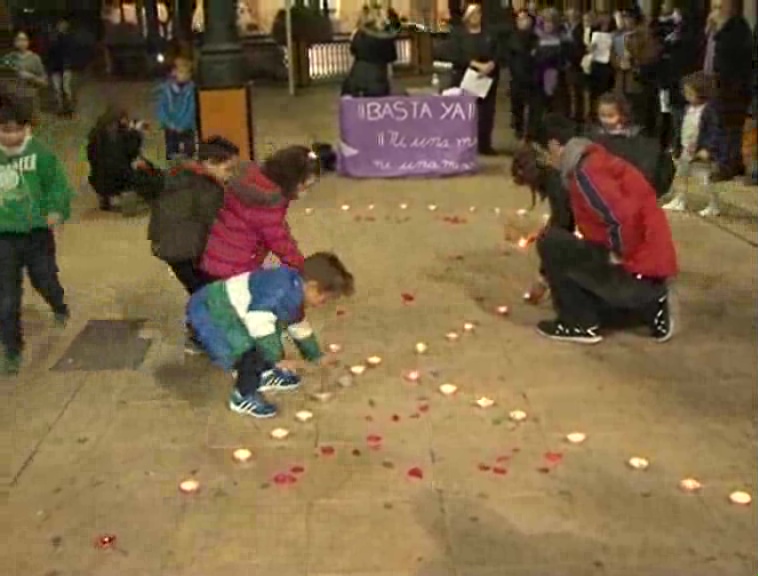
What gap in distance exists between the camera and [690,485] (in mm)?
4812

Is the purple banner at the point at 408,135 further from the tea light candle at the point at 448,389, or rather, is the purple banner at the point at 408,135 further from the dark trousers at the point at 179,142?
the tea light candle at the point at 448,389

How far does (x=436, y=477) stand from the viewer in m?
4.96

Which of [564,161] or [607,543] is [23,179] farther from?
[607,543]

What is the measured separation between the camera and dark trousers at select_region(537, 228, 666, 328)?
6.65 m

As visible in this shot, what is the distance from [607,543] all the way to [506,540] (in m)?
0.36

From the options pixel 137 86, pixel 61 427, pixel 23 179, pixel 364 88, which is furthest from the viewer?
pixel 137 86

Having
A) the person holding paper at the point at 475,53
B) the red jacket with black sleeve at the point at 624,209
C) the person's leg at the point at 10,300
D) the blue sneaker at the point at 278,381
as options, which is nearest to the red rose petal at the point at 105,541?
the blue sneaker at the point at 278,381

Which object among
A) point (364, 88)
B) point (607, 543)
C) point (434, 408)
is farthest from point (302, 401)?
point (364, 88)

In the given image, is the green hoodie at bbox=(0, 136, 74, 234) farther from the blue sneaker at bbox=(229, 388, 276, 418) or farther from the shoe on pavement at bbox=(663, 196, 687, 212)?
the shoe on pavement at bbox=(663, 196, 687, 212)

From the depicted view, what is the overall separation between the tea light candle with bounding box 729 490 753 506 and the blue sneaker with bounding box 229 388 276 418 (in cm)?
215

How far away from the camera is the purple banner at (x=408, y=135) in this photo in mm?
12445

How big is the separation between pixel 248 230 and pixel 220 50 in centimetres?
674

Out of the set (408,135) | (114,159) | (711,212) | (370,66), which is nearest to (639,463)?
(711,212)

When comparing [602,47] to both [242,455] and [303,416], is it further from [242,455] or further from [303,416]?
[242,455]
